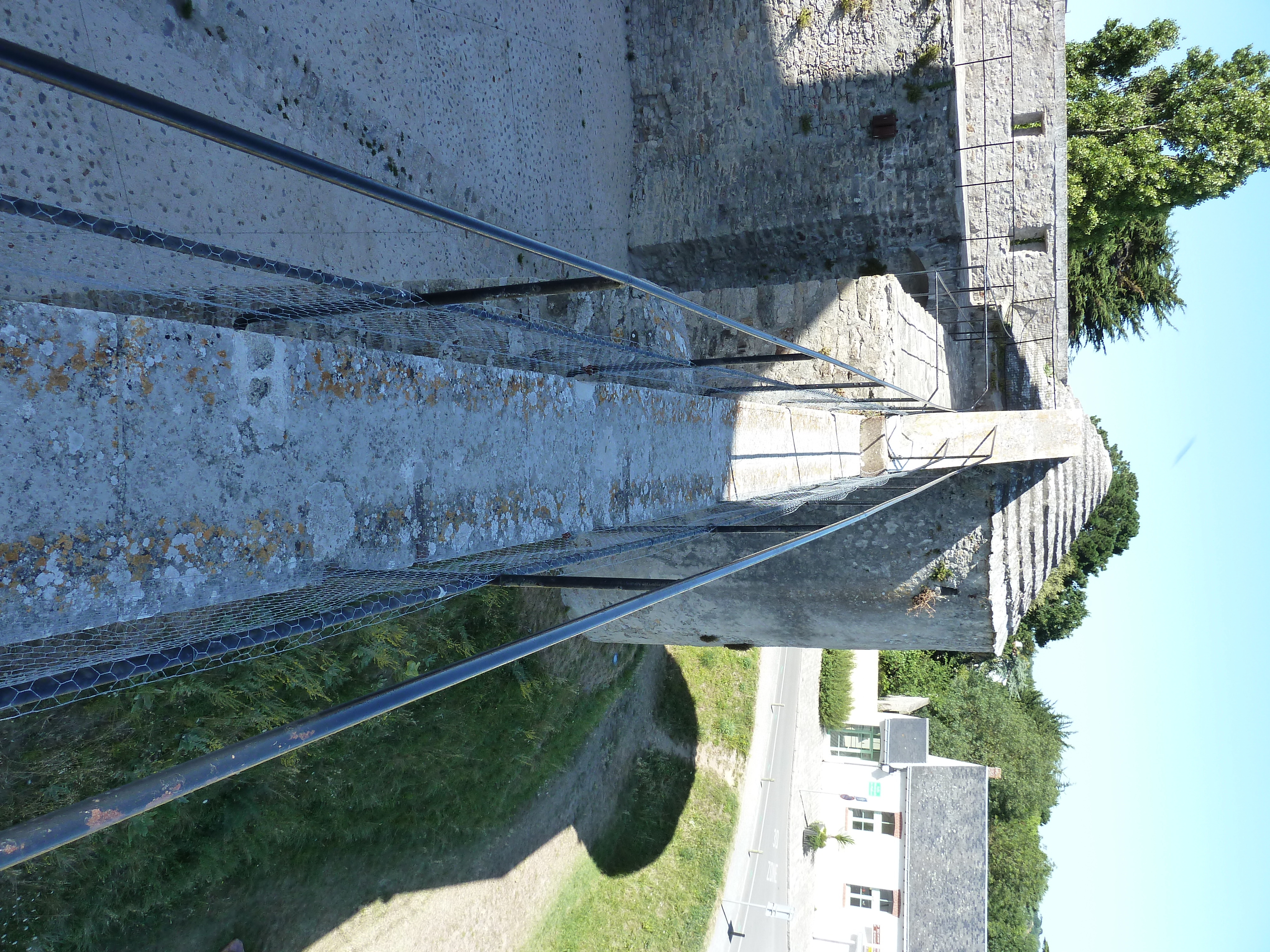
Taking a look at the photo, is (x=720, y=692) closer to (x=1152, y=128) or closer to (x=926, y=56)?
(x=926, y=56)

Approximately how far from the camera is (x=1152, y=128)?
424 inches

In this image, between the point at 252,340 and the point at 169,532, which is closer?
the point at 169,532

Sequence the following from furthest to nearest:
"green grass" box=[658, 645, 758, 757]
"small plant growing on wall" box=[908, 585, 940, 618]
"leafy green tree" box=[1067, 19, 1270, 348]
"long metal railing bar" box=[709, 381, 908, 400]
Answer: "green grass" box=[658, 645, 758, 757]
"leafy green tree" box=[1067, 19, 1270, 348]
"small plant growing on wall" box=[908, 585, 940, 618]
"long metal railing bar" box=[709, 381, 908, 400]

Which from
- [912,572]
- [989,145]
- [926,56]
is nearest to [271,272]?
[912,572]

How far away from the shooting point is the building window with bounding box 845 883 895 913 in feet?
58.8

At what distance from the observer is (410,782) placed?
5.81m

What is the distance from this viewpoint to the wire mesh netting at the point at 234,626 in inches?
49.4

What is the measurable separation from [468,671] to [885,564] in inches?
221

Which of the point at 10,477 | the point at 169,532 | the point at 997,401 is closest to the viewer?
the point at 10,477

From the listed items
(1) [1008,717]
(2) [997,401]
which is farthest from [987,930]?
(2) [997,401]

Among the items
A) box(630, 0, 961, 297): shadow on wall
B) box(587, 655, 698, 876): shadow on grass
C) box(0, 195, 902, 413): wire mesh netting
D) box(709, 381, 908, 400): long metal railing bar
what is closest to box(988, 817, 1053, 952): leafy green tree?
box(587, 655, 698, 876): shadow on grass

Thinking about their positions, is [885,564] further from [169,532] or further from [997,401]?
[169,532]

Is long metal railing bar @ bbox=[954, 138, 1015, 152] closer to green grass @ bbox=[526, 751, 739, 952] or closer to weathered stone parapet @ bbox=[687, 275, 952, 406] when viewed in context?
weathered stone parapet @ bbox=[687, 275, 952, 406]

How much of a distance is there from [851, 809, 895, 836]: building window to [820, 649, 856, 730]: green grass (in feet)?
8.68
